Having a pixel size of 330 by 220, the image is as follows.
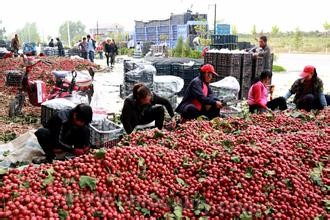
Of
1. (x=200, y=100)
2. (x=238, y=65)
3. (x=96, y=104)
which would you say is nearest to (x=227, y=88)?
(x=200, y=100)

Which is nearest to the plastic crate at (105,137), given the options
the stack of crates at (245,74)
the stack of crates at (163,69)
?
the stack of crates at (245,74)

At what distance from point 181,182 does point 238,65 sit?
692 centimetres

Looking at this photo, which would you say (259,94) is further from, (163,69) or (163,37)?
(163,37)

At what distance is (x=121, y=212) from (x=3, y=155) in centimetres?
277

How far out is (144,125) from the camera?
5.43 m

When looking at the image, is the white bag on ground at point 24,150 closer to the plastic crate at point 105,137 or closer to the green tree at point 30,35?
the plastic crate at point 105,137

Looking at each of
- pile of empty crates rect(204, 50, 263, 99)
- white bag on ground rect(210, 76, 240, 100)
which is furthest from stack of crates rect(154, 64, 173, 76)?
white bag on ground rect(210, 76, 240, 100)

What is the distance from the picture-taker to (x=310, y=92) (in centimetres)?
670

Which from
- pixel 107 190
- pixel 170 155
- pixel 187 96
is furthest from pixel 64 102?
pixel 107 190

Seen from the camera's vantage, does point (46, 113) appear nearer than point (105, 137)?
No

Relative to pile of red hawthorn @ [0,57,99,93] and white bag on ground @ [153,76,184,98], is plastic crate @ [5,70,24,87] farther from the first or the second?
white bag on ground @ [153,76,184,98]

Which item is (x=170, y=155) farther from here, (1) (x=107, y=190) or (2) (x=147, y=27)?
(2) (x=147, y=27)

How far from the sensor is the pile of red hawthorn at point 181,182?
8.18ft

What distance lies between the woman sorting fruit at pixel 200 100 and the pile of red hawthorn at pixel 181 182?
2.07 metres
